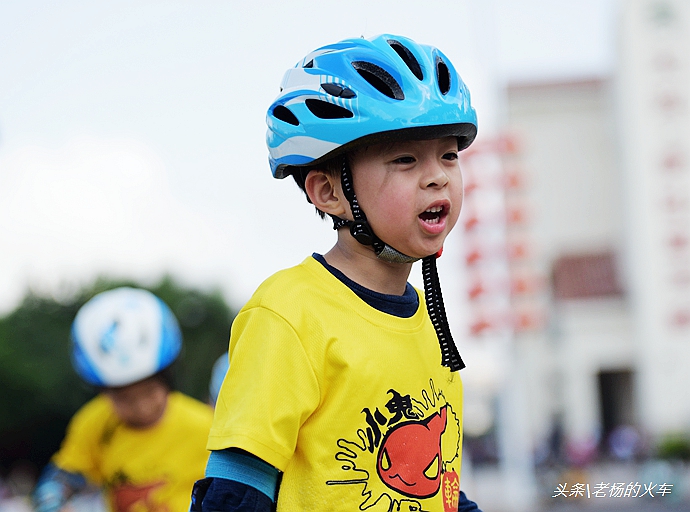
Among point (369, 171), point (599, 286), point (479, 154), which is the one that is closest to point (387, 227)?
point (369, 171)

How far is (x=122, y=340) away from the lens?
16.9 ft

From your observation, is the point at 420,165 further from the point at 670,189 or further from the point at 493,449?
the point at 493,449

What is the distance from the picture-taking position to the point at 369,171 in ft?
8.07

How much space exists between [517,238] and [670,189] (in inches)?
494

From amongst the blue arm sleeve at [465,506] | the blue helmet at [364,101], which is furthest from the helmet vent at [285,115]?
the blue arm sleeve at [465,506]

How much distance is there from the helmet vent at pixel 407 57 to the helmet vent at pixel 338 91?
0.20 metres

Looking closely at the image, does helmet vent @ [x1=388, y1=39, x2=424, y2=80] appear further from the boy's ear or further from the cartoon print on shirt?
the cartoon print on shirt

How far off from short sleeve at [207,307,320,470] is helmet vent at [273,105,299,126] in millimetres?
543

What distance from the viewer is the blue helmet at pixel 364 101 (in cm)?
240

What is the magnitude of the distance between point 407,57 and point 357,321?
28.7 inches

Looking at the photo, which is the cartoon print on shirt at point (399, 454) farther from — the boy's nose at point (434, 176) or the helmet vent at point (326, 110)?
the helmet vent at point (326, 110)

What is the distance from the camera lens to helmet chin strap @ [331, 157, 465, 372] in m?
2.48

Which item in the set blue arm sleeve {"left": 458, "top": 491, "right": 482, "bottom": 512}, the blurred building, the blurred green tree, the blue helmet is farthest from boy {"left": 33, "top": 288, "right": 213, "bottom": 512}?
the blurred green tree

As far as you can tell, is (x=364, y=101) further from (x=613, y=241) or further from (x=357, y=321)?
(x=613, y=241)
